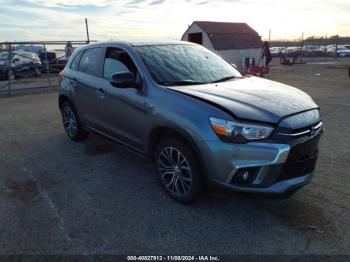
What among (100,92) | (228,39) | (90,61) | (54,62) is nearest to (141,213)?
(100,92)

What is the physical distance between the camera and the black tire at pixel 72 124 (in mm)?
6239

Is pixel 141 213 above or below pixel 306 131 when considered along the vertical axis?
below

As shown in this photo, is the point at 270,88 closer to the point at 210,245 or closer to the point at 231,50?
the point at 210,245

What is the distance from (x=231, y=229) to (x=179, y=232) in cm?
51

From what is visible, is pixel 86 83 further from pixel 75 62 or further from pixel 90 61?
pixel 75 62

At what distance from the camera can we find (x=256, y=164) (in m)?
3.27

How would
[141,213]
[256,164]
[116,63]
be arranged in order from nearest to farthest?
[256,164], [141,213], [116,63]

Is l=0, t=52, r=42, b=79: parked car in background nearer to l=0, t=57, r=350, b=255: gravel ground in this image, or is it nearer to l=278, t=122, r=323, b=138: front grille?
l=0, t=57, r=350, b=255: gravel ground

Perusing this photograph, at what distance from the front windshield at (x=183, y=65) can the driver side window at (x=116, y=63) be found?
A: 0.62ft

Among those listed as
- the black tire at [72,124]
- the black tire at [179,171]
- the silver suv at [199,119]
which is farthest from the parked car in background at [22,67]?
the black tire at [179,171]

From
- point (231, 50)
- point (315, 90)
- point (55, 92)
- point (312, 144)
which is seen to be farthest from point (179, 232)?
point (231, 50)

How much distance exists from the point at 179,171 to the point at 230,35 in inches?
903

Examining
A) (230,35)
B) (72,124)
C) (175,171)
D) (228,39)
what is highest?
(230,35)

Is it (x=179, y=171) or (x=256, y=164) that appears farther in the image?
(x=179, y=171)
